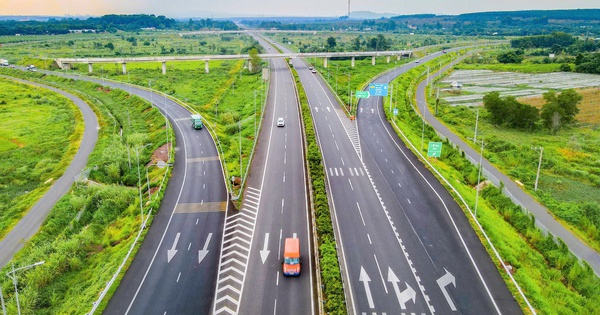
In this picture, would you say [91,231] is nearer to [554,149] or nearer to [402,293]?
[402,293]

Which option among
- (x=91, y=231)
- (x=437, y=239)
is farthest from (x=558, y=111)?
(x=91, y=231)

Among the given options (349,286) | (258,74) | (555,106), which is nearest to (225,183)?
(349,286)

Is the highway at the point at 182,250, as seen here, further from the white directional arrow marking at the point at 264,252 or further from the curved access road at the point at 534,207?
the curved access road at the point at 534,207

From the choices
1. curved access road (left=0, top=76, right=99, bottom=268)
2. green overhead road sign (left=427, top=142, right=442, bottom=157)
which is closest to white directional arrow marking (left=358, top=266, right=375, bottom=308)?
green overhead road sign (left=427, top=142, right=442, bottom=157)

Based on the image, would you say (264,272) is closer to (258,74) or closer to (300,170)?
(300,170)

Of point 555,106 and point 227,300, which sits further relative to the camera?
point 555,106

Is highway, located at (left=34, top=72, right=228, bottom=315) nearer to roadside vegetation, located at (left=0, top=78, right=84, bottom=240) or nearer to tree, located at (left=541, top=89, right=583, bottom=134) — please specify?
roadside vegetation, located at (left=0, top=78, right=84, bottom=240)

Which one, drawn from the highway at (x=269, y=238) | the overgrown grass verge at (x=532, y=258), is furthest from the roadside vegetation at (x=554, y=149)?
the highway at (x=269, y=238)
